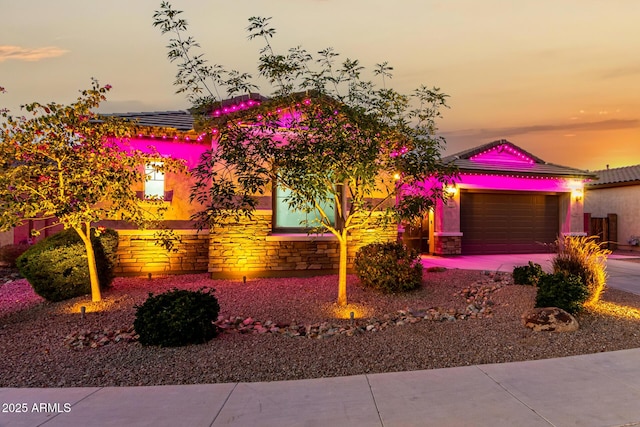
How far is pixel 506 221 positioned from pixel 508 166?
6.86 ft

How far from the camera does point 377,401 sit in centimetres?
375

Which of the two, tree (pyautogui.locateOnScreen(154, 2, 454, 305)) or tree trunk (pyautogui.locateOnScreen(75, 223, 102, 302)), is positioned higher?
tree (pyautogui.locateOnScreen(154, 2, 454, 305))

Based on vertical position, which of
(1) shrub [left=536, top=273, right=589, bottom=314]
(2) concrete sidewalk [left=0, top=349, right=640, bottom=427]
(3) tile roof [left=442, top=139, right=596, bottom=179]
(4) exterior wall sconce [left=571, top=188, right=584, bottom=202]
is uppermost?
(3) tile roof [left=442, top=139, right=596, bottom=179]

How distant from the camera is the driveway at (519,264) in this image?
925 cm

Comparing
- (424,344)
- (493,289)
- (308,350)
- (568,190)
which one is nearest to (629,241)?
(568,190)

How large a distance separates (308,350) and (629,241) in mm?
18426

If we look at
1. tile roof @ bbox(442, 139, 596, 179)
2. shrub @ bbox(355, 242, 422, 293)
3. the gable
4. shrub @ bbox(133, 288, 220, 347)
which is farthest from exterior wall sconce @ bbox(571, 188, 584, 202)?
shrub @ bbox(133, 288, 220, 347)

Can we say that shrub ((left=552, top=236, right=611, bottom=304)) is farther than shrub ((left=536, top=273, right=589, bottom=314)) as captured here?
Yes

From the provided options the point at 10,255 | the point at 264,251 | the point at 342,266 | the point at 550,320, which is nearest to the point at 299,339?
the point at 342,266

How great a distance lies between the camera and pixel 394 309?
7.24 m

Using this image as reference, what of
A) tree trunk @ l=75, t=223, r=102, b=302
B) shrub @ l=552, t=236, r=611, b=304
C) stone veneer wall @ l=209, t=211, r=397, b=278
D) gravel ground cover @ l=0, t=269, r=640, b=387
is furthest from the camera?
stone veneer wall @ l=209, t=211, r=397, b=278

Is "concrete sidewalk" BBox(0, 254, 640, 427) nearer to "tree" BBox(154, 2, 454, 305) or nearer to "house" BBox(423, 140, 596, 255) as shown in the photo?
"tree" BBox(154, 2, 454, 305)

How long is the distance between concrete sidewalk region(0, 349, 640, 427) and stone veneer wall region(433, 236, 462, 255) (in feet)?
31.8

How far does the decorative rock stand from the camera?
5.60m
